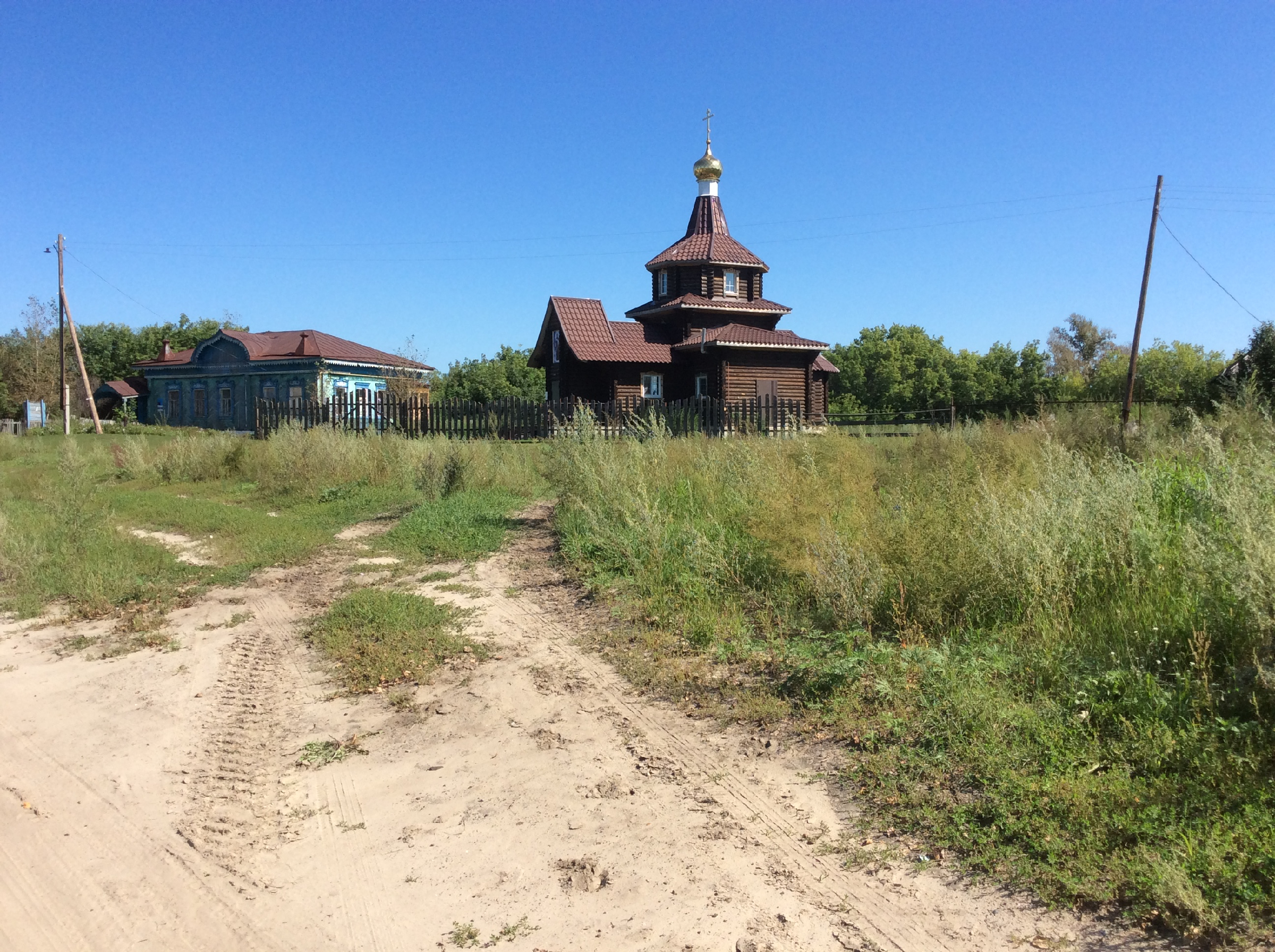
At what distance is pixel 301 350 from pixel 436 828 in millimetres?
39579

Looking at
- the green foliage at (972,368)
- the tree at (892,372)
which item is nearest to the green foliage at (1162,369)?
the green foliage at (972,368)

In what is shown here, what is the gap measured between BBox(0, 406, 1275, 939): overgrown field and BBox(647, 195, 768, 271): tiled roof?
25.1 m

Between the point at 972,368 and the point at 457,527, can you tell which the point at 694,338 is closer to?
the point at 457,527

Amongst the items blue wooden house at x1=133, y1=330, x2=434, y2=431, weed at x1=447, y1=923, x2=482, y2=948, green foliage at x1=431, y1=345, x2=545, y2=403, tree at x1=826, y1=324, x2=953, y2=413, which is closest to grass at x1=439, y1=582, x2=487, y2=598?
weed at x1=447, y1=923, x2=482, y2=948

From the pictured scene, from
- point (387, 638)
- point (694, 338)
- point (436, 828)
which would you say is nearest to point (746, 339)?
point (694, 338)

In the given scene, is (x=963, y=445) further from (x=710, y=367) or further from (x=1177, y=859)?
(x=710, y=367)

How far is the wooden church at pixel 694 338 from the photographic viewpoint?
32375 millimetres

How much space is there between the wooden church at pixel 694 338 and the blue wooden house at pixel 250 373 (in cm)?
771

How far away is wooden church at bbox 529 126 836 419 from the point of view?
32375 millimetres

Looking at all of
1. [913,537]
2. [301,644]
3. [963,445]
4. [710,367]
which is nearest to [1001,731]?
[913,537]

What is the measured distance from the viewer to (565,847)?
11.3ft

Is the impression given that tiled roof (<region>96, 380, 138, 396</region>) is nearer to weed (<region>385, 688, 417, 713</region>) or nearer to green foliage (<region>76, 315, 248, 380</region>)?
green foliage (<region>76, 315, 248, 380</region>)

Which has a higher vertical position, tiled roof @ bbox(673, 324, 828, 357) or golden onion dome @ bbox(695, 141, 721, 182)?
golden onion dome @ bbox(695, 141, 721, 182)

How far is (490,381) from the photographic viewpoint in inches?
2251
